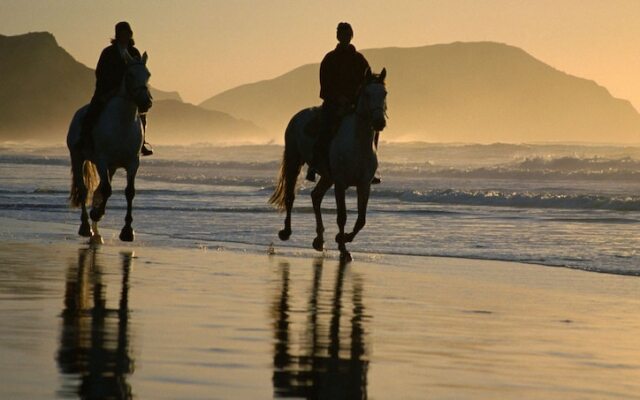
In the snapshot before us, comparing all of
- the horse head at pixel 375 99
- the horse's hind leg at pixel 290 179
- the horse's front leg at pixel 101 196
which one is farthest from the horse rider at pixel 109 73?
the horse head at pixel 375 99

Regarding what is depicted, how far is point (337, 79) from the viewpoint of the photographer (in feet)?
58.5

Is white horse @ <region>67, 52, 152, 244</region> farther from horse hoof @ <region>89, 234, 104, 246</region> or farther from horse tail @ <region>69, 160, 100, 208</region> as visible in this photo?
horse tail @ <region>69, 160, 100, 208</region>

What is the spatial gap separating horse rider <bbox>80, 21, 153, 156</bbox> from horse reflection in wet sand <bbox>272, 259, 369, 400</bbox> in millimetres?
5841

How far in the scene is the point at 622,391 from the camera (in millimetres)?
8133

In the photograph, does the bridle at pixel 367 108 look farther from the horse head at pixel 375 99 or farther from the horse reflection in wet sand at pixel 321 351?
the horse reflection in wet sand at pixel 321 351

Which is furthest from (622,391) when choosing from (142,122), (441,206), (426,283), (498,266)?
(441,206)

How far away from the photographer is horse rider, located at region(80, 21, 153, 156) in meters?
17.8

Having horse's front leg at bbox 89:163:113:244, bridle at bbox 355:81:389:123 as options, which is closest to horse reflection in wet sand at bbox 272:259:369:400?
bridle at bbox 355:81:389:123

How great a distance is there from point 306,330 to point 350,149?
7.27 m

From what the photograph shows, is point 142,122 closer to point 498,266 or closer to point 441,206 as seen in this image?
point 498,266

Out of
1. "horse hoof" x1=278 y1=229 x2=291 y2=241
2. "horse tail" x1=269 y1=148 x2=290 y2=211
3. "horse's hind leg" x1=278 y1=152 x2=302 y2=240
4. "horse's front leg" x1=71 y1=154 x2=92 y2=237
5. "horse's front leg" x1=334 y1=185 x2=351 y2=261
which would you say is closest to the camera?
"horse's front leg" x1=334 y1=185 x2=351 y2=261

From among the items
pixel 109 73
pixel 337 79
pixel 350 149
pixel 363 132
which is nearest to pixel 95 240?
pixel 109 73

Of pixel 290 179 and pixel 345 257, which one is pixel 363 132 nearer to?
pixel 345 257

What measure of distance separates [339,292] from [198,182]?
3451cm
